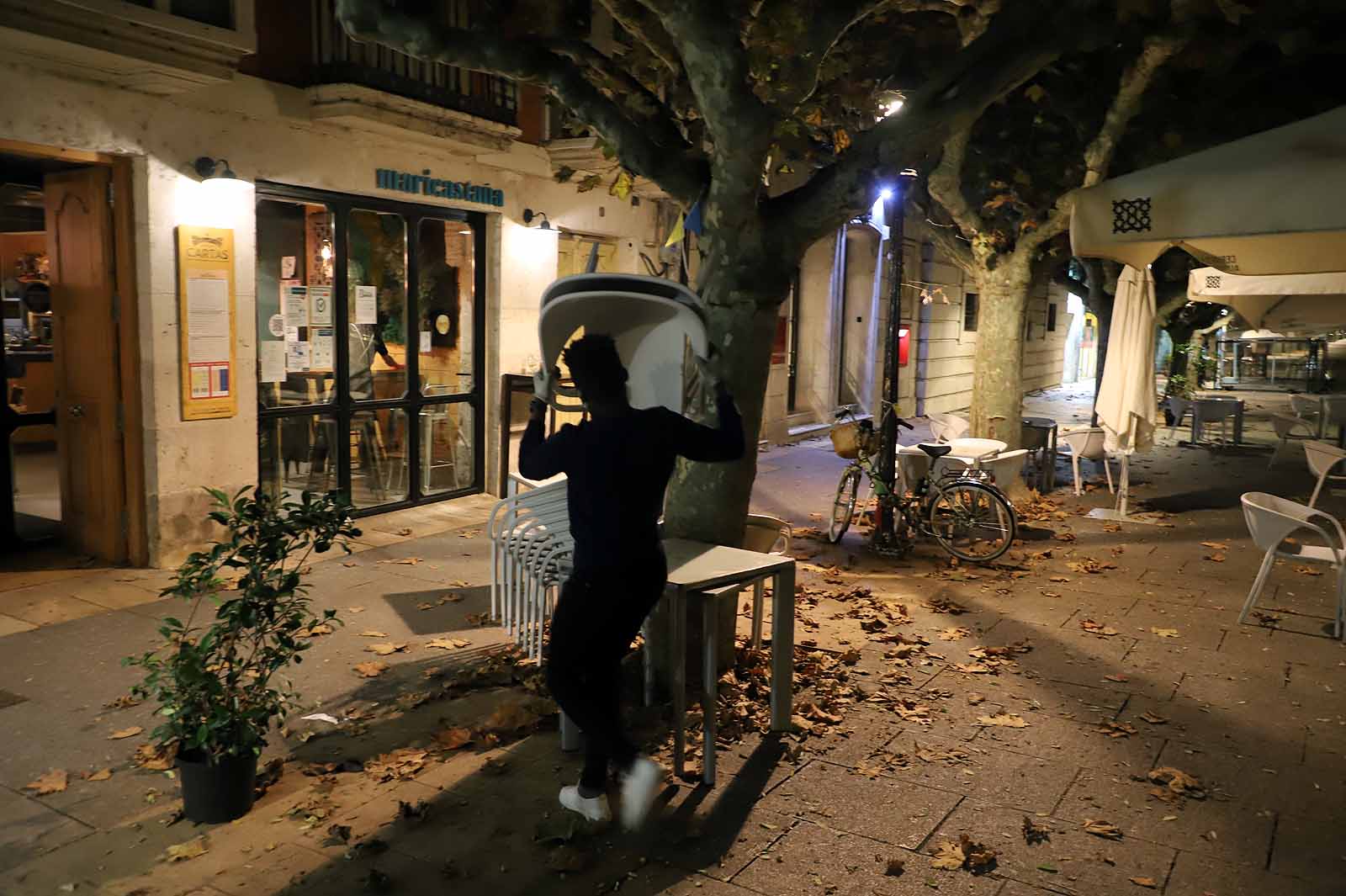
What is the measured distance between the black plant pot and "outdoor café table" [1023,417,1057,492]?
10.1m

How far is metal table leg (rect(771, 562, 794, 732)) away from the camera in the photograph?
4738 millimetres

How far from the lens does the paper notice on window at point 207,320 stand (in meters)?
7.86

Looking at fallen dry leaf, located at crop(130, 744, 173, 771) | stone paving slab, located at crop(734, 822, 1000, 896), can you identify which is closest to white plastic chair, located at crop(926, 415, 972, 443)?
stone paving slab, located at crop(734, 822, 1000, 896)

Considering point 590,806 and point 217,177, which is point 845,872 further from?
point 217,177

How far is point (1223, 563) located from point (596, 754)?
6869 millimetres

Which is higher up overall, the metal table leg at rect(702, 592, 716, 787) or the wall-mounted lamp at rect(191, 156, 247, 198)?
the wall-mounted lamp at rect(191, 156, 247, 198)

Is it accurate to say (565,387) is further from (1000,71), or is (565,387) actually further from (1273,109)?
(1273,109)

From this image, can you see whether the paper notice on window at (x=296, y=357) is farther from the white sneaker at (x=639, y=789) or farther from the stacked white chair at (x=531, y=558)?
the white sneaker at (x=639, y=789)

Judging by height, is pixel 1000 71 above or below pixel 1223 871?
above

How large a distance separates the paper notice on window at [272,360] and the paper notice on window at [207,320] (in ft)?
1.72

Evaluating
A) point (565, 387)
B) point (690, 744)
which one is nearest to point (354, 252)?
point (565, 387)

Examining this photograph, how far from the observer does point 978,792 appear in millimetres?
4352

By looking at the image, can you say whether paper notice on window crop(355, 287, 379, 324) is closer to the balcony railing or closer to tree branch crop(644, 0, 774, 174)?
the balcony railing

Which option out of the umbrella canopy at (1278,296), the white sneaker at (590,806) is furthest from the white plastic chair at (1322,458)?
the white sneaker at (590,806)
